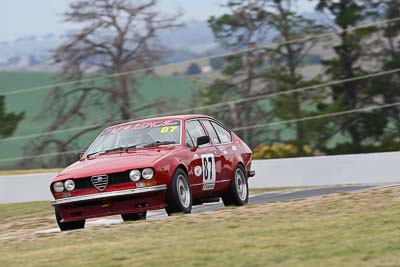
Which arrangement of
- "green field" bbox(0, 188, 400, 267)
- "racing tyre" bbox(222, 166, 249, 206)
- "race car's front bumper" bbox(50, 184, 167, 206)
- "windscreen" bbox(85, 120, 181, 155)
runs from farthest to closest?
1. "racing tyre" bbox(222, 166, 249, 206)
2. "windscreen" bbox(85, 120, 181, 155)
3. "race car's front bumper" bbox(50, 184, 167, 206)
4. "green field" bbox(0, 188, 400, 267)

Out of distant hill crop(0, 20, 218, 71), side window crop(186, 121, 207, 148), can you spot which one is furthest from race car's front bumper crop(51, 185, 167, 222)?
distant hill crop(0, 20, 218, 71)

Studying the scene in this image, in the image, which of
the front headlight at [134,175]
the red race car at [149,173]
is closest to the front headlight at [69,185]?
the red race car at [149,173]

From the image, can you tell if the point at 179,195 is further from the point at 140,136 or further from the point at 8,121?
the point at 8,121

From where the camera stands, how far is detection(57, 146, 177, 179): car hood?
46.1 ft

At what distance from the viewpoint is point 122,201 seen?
14094 mm

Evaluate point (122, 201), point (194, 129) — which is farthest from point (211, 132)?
point (122, 201)

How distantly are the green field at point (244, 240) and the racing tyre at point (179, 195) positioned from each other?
14.8 inches

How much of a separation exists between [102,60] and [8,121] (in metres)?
4.37

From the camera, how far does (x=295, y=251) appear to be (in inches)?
388

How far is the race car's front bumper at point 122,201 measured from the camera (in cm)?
1395

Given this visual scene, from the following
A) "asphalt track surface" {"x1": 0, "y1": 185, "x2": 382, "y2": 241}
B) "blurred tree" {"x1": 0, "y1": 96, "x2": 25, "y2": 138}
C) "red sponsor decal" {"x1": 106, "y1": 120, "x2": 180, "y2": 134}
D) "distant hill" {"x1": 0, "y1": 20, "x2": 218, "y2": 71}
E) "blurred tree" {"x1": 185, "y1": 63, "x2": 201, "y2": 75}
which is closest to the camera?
"red sponsor decal" {"x1": 106, "y1": 120, "x2": 180, "y2": 134}

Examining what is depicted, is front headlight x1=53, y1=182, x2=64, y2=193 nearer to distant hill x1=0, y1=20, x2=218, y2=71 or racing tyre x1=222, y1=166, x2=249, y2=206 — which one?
racing tyre x1=222, y1=166, x2=249, y2=206

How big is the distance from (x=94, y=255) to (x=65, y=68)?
22.2 meters

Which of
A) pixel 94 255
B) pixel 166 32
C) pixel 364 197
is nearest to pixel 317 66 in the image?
pixel 166 32
